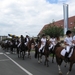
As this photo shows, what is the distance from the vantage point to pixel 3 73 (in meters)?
11.0

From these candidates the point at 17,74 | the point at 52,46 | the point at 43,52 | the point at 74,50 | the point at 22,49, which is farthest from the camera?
the point at 22,49

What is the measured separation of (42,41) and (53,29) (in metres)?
44.2

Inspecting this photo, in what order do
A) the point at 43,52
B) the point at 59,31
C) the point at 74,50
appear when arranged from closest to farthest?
the point at 74,50 → the point at 43,52 → the point at 59,31

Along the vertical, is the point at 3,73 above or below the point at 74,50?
below

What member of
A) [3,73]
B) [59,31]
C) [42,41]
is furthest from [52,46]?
[59,31]

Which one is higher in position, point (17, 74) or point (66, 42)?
point (66, 42)

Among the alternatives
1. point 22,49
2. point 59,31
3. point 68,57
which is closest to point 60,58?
point 68,57

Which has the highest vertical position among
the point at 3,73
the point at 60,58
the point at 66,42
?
the point at 66,42

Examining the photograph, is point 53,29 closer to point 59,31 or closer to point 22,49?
point 59,31

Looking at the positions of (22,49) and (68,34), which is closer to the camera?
(68,34)

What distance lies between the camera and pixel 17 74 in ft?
34.6

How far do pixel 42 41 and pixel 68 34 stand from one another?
4.84 meters

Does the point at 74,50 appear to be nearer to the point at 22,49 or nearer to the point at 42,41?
the point at 42,41

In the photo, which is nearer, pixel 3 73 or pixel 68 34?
pixel 68 34
